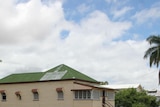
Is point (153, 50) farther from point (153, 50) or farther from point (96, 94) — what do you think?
point (96, 94)

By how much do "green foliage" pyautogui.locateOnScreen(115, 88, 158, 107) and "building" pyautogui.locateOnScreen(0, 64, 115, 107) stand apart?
36.7 ft

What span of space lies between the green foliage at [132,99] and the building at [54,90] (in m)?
11.2

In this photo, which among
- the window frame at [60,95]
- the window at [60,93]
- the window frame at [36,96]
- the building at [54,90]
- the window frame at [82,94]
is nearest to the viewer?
the window frame at [82,94]

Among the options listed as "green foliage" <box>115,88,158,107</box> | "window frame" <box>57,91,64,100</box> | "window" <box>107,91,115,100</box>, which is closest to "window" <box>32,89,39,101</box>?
"window frame" <box>57,91,64,100</box>

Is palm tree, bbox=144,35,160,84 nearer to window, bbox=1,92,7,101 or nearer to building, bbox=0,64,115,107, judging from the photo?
building, bbox=0,64,115,107

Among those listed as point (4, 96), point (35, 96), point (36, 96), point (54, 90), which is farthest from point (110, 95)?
point (4, 96)

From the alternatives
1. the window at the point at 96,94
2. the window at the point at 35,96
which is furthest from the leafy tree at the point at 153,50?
the window at the point at 35,96

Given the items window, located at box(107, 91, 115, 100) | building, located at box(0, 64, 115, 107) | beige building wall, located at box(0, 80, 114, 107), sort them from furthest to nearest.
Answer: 1. window, located at box(107, 91, 115, 100)
2. beige building wall, located at box(0, 80, 114, 107)
3. building, located at box(0, 64, 115, 107)

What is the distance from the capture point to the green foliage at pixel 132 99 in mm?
61125

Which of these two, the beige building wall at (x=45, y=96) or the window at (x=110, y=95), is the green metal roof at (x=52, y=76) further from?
the window at (x=110, y=95)

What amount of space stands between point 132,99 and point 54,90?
19232 mm

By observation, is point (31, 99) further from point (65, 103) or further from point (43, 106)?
point (65, 103)

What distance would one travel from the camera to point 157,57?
4578 cm

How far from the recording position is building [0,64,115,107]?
45.4m
